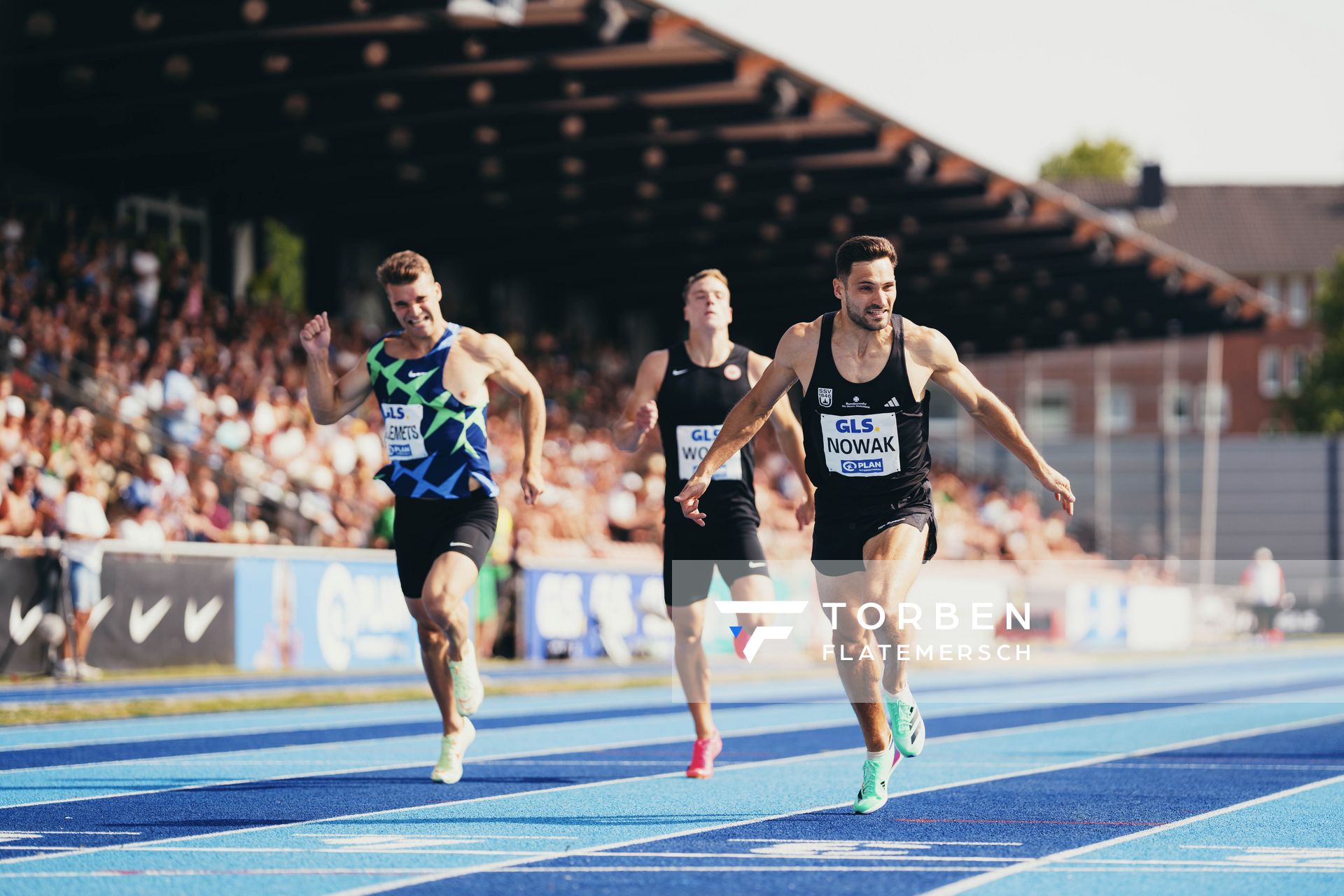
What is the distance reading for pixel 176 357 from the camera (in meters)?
23.4

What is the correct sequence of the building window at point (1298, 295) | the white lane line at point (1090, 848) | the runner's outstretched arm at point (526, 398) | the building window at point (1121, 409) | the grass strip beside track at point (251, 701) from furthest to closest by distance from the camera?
the building window at point (1298, 295), the building window at point (1121, 409), the grass strip beside track at point (251, 701), the runner's outstretched arm at point (526, 398), the white lane line at point (1090, 848)

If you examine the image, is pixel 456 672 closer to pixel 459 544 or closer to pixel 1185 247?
pixel 459 544

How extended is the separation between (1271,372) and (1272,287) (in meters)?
4.88

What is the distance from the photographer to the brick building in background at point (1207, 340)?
255 feet

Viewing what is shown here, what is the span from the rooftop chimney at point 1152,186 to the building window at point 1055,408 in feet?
32.1

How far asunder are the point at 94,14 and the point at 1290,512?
135 ft

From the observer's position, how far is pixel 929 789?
9367mm

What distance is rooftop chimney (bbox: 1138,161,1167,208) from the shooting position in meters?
83.1

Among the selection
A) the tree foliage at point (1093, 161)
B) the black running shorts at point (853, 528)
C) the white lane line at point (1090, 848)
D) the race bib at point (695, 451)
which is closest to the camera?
the white lane line at point (1090, 848)

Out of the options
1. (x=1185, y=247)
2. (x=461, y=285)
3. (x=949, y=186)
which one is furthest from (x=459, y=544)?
(x=1185, y=247)

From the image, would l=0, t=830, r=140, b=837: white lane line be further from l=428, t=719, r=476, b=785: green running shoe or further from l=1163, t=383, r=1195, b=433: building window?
l=1163, t=383, r=1195, b=433: building window

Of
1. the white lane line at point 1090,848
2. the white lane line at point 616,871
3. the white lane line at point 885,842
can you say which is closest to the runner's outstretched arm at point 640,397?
the white lane line at point 885,842

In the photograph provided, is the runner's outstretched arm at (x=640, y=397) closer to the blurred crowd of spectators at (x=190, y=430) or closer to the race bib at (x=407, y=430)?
the race bib at (x=407, y=430)

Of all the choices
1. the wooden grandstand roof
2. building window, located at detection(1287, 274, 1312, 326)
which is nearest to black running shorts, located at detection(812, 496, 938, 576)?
the wooden grandstand roof
